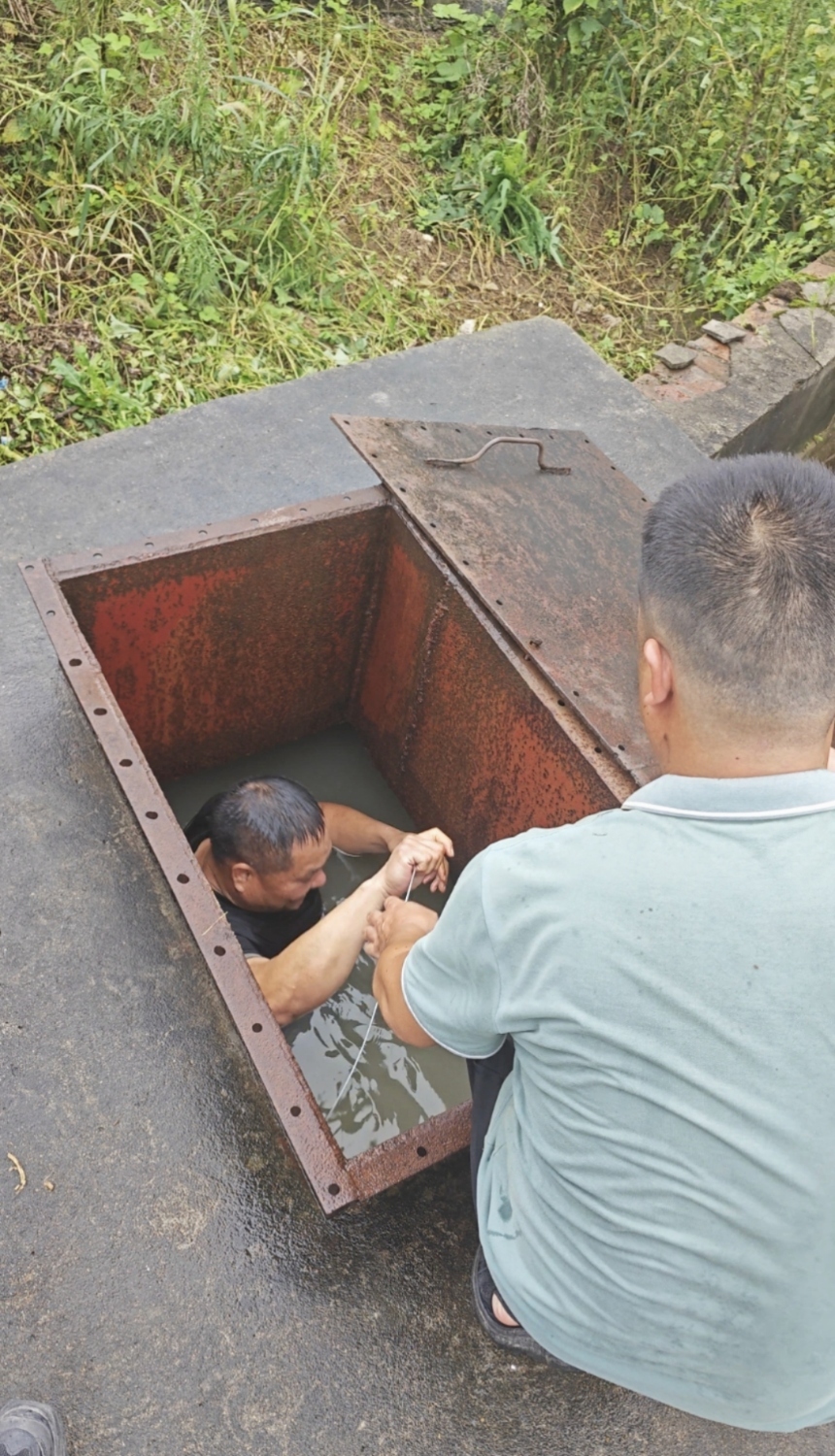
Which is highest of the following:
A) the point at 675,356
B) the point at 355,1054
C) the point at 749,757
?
the point at 749,757

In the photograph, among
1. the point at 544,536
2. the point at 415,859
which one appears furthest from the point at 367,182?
the point at 415,859

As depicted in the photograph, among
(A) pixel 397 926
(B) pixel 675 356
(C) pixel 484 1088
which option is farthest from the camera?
(B) pixel 675 356

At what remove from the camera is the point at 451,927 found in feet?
4.60

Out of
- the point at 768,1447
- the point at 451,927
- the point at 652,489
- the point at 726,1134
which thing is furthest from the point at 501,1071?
the point at 652,489

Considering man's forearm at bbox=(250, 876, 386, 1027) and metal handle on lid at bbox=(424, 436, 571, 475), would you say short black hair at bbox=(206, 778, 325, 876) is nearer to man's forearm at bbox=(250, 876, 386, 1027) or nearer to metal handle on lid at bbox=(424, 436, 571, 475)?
man's forearm at bbox=(250, 876, 386, 1027)

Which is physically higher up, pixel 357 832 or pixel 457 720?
pixel 457 720

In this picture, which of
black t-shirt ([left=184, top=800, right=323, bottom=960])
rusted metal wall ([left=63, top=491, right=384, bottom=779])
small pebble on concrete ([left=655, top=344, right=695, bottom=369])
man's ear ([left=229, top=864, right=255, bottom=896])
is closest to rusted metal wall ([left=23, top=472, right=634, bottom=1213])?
rusted metal wall ([left=63, top=491, right=384, bottom=779])

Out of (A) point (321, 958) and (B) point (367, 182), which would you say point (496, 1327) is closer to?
(A) point (321, 958)

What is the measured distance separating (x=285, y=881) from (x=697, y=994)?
1.71 meters

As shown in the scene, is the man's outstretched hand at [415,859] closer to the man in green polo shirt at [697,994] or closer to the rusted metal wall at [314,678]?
the rusted metal wall at [314,678]

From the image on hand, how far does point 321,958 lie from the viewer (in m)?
2.51

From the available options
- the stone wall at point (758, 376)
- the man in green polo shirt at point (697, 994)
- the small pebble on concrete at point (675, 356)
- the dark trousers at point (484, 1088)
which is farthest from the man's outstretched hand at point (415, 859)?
the small pebble on concrete at point (675, 356)

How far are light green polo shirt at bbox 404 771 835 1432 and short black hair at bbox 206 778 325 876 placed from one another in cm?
136

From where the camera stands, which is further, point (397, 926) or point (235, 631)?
point (235, 631)
